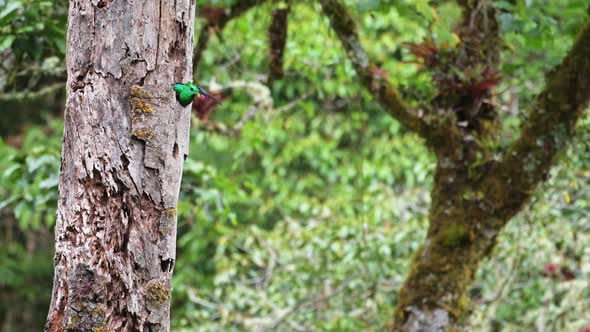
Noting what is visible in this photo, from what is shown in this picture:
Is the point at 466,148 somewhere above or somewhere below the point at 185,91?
below

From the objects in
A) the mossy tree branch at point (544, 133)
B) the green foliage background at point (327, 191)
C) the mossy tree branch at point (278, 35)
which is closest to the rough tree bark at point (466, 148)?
the mossy tree branch at point (544, 133)

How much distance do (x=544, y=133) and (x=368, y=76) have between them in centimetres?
78

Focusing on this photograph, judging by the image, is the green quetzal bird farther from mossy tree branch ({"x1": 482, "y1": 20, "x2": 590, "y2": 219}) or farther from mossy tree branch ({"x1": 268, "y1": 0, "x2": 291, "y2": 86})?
mossy tree branch ({"x1": 268, "y1": 0, "x2": 291, "y2": 86})

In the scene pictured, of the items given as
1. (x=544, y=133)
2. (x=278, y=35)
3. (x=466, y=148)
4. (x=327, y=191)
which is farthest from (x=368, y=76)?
(x=327, y=191)

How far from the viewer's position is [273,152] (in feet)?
25.8

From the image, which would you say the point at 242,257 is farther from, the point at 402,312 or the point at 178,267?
the point at 402,312

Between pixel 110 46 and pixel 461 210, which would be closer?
pixel 110 46

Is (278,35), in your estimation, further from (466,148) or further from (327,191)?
(327,191)

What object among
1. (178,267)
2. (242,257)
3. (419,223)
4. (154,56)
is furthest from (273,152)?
(154,56)

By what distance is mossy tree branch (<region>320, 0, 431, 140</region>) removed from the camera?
3.32 meters

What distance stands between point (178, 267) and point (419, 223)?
3749 mm

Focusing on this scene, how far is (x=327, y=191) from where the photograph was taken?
7961 mm

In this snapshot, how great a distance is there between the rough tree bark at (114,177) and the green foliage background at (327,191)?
49.6 inches

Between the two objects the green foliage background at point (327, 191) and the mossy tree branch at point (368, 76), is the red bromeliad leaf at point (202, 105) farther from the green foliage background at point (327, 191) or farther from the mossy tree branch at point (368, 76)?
the mossy tree branch at point (368, 76)
